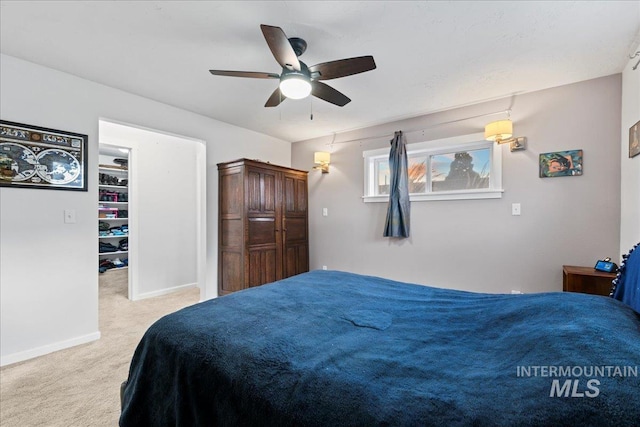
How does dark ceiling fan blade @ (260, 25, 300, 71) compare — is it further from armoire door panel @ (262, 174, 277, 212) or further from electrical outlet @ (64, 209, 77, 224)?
electrical outlet @ (64, 209, 77, 224)

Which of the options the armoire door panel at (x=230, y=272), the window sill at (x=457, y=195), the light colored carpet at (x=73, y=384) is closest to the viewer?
the light colored carpet at (x=73, y=384)

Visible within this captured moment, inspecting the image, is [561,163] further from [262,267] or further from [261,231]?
[262,267]

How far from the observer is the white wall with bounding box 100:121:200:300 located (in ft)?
13.5

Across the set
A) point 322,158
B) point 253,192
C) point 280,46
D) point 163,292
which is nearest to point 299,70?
point 280,46

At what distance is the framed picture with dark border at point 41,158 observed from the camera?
2.31 meters

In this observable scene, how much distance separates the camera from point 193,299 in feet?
13.4

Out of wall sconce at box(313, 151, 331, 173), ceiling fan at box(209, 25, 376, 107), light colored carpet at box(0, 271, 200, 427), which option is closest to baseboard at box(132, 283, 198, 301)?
light colored carpet at box(0, 271, 200, 427)

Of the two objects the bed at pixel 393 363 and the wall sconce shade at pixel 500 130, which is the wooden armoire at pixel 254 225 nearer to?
the bed at pixel 393 363

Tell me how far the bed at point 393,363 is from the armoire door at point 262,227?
82.0 inches

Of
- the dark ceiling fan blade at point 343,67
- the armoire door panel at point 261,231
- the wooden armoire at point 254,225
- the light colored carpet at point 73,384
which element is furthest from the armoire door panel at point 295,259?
the dark ceiling fan blade at point 343,67

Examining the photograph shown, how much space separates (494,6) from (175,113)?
10.8 ft

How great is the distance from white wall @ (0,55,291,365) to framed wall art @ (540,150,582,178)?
14.2 ft

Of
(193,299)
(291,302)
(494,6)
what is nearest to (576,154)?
(494,6)

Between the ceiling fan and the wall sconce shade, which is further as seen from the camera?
the wall sconce shade
